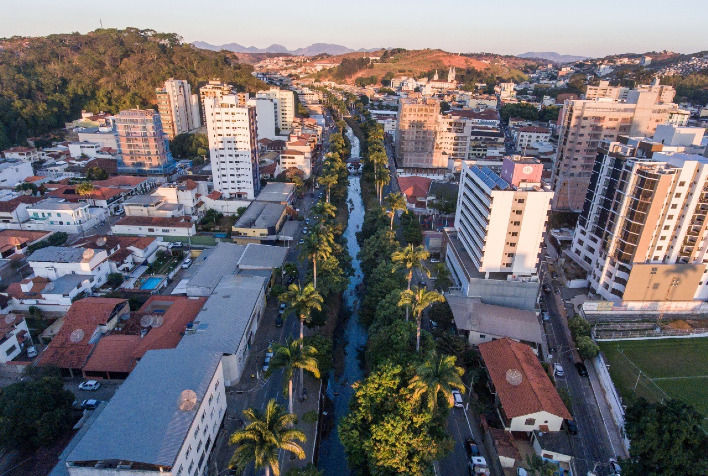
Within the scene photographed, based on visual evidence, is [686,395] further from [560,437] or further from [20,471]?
[20,471]

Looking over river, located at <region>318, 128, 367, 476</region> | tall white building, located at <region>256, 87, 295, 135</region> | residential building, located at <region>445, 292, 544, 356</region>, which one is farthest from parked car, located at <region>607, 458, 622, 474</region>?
tall white building, located at <region>256, 87, 295, 135</region>

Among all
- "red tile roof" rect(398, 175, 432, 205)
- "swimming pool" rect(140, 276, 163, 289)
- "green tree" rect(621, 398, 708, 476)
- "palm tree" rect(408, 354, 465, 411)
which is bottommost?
"swimming pool" rect(140, 276, 163, 289)

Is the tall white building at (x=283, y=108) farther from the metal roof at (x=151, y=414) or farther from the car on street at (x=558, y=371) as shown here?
the car on street at (x=558, y=371)

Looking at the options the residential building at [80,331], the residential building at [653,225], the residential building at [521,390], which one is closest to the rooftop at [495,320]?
the residential building at [521,390]

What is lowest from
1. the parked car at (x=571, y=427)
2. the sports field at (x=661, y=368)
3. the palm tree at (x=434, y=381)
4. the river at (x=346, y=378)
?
the river at (x=346, y=378)

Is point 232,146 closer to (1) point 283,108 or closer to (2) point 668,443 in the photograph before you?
(1) point 283,108

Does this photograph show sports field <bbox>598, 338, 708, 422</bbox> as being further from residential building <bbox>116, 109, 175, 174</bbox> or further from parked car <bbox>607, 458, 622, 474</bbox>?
residential building <bbox>116, 109, 175, 174</bbox>
